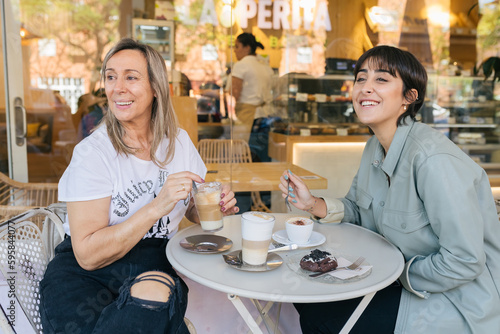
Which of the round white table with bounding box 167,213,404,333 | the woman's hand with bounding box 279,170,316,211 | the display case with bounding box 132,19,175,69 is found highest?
the display case with bounding box 132,19,175,69

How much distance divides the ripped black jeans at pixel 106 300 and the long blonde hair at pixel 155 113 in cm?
32

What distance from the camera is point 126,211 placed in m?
1.36

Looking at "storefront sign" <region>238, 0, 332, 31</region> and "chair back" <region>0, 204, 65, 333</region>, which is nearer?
"chair back" <region>0, 204, 65, 333</region>

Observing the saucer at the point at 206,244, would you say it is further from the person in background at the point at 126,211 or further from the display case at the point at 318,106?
Result: the display case at the point at 318,106

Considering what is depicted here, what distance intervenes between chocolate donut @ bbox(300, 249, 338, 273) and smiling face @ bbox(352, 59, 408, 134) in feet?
1.72

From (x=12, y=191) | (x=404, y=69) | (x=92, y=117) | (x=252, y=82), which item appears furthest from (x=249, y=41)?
(x=404, y=69)

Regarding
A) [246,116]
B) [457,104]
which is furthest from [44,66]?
[457,104]

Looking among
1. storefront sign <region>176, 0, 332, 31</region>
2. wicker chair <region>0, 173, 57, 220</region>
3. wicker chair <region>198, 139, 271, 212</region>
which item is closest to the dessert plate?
wicker chair <region>0, 173, 57, 220</region>

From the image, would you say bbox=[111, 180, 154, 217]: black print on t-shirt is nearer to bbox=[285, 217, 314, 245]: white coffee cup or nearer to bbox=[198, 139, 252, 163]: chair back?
bbox=[285, 217, 314, 245]: white coffee cup

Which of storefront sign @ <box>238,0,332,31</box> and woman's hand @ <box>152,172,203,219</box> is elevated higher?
storefront sign @ <box>238,0,332,31</box>

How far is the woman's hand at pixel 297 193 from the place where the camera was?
1.57 metres

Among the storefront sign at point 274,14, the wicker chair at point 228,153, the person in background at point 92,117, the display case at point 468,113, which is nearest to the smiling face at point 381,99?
the wicker chair at point 228,153

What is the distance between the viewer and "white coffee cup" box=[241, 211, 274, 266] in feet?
3.64

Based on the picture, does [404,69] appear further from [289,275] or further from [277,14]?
[277,14]
